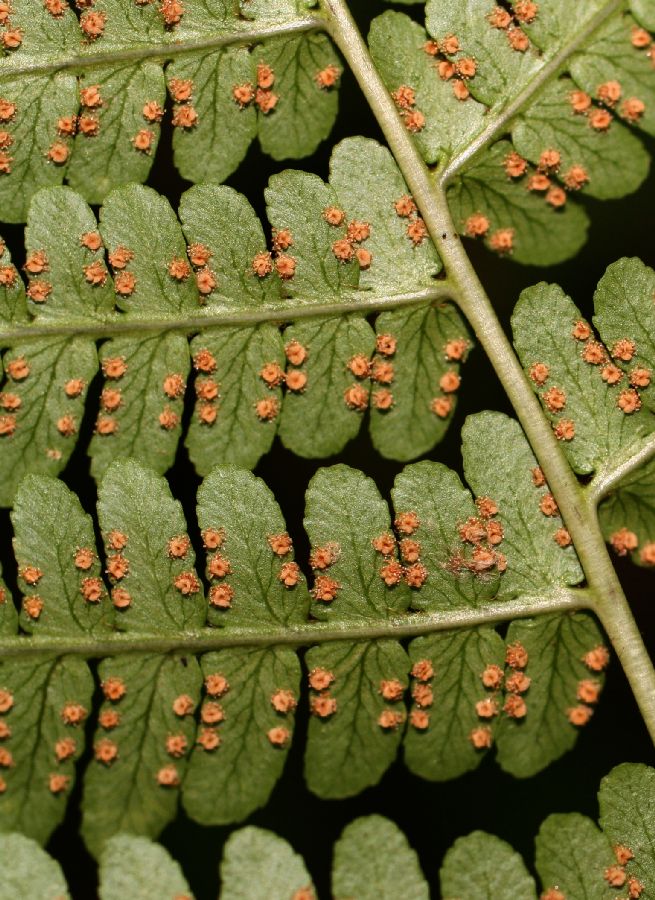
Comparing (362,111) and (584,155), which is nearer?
(584,155)

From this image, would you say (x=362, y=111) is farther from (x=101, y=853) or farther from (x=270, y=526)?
(x=101, y=853)

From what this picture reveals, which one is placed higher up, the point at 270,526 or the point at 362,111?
the point at 362,111

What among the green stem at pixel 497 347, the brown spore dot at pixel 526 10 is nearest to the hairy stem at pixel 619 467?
the green stem at pixel 497 347

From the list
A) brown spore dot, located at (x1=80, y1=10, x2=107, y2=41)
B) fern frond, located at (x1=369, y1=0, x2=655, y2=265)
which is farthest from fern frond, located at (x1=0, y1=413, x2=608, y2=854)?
brown spore dot, located at (x1=80, y1=10, x2=107, y2=41)

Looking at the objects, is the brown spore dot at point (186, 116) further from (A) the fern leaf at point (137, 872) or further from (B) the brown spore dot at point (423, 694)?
(A) the fern leaf at point (137, 872)

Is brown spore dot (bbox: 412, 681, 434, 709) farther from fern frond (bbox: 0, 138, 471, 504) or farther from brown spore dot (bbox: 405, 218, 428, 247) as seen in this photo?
brown spore dot (bbox: 405, 218, 428, 247)

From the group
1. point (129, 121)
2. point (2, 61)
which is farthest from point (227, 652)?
point (2, 61)
